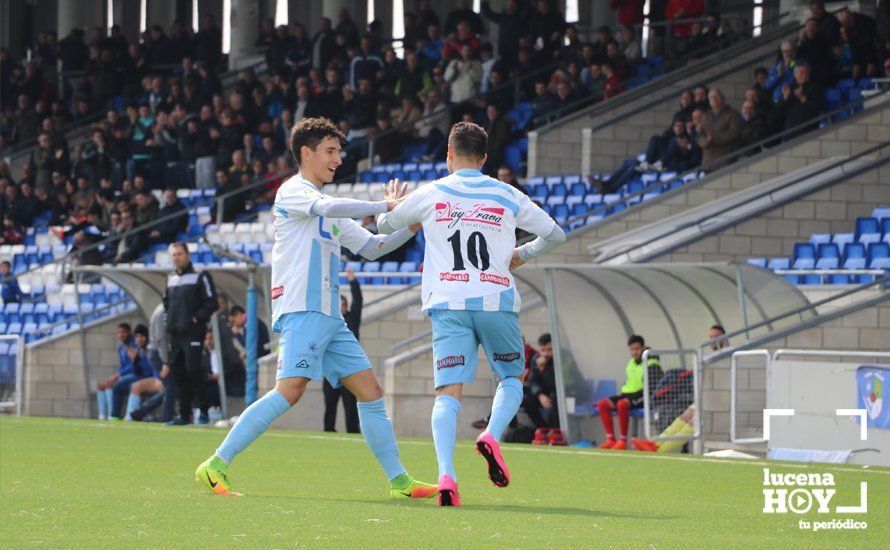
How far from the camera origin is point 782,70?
76.8 feet


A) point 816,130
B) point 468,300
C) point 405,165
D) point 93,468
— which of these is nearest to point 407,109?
point 405,165

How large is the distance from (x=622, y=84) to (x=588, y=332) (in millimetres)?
8676

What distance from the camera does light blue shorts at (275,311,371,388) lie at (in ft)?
28.1

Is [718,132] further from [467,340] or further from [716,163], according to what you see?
[467,340]

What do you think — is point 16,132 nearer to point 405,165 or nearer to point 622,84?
point 405,165

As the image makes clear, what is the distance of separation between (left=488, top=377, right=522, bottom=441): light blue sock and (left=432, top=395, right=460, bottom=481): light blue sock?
0.64ft

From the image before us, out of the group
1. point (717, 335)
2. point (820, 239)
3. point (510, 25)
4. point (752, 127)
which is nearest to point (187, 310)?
point (717, 335)

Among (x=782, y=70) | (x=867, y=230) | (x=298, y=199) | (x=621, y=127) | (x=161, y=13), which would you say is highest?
(x=161, y=13)

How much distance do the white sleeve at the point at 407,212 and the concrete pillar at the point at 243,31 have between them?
1149 inches

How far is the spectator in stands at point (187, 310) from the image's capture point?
59.6 ft

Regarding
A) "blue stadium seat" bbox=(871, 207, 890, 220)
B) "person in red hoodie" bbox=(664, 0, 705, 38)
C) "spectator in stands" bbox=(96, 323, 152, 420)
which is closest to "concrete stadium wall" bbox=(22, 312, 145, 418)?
"spectator in stands" bbox=(96, 323, 152, 420)

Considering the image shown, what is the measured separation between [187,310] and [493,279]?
1027cm

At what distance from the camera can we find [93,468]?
10977 millimetres

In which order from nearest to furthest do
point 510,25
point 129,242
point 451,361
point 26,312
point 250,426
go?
point 451,361
point 250,426
point 26,312
point 129,242
point 510,25
